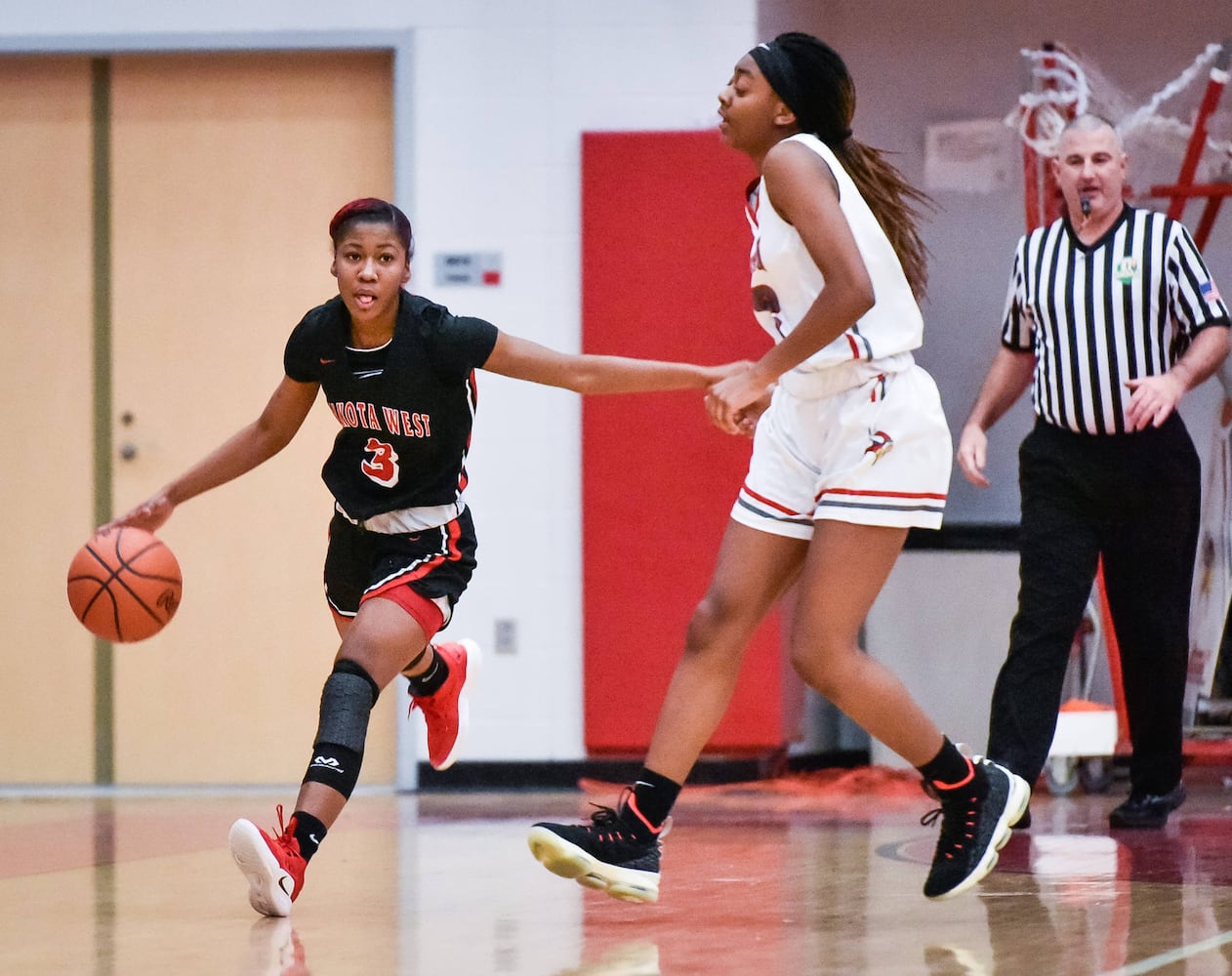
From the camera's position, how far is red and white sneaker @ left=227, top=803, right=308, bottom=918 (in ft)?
11.0

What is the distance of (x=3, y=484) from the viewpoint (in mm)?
6801

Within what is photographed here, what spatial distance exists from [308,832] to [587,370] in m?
1.10

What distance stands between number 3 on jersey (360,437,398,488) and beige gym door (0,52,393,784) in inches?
111

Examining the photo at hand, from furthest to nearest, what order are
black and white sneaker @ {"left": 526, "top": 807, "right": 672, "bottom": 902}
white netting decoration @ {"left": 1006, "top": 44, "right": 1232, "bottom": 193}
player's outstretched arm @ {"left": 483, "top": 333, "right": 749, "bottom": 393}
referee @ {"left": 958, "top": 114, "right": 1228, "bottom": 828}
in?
white netting decoration @ {"left": 1006, "top": 44, "right": 1232, "bottom": 193}
referee @ {"left": 958, "top": 114, "right": 1228, "bottom": 828}
player's outstretched arm @ {"left": 483, "top": 333, "right": 749, "bottom": 393}
black and white sneaker @ {"left": 526, "top": 807, "right": 672, "bottom": 902}

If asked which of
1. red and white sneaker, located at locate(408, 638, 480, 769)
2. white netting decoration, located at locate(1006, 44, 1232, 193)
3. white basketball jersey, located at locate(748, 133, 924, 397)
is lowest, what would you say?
red and white sneaker, located at locate(408, 638, 480, 769)

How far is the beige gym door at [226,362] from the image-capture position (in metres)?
6.68

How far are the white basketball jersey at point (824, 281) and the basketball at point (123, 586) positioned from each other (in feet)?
5.06

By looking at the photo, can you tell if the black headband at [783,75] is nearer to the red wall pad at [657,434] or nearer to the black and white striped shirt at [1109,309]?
the black and white striped shirt at [1109,309]

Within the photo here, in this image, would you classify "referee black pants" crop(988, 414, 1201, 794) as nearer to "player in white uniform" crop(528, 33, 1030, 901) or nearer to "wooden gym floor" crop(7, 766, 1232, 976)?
"wooden gym floor" crop(7, 766, 1232, 976)

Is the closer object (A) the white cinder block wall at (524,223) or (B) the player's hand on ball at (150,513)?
(B) the player's hand on ball at (150,513)

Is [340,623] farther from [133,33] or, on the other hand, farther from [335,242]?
[133,33]

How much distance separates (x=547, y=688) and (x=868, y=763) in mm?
1356

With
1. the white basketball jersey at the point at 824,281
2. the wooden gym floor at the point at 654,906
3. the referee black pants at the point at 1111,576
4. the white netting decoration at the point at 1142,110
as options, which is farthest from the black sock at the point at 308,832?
the white netting decoration at the point at 1142,110

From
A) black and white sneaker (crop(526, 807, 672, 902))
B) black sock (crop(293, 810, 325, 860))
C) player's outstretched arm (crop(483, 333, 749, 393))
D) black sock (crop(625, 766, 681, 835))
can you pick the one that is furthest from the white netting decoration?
black sock (crop(293, 810, 325, 860))
